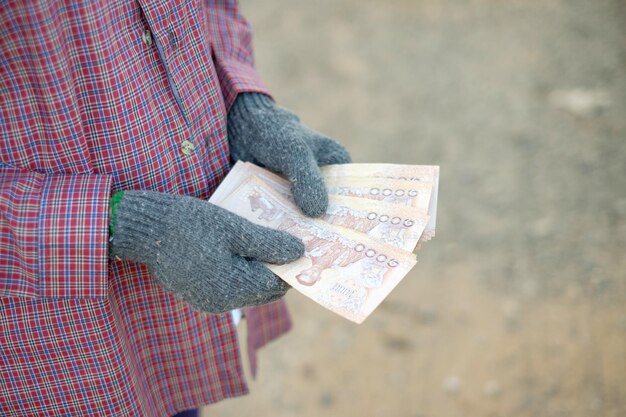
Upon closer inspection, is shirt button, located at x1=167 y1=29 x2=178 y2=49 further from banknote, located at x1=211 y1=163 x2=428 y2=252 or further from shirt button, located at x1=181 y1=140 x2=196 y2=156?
banknote, located at x1=211 y1=163 x2=428 y2=252

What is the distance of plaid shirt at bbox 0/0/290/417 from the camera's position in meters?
1.30

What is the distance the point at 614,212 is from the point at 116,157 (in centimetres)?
312

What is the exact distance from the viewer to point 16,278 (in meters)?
1.32

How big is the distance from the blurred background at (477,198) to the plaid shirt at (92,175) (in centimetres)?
165

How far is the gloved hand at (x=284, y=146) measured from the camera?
63.7 inches

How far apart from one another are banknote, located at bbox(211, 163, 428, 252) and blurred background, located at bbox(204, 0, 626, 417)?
1555mm

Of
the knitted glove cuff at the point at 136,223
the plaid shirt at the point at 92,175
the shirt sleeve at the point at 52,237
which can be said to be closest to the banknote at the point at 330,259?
the plaid shirt at the point at 92,175

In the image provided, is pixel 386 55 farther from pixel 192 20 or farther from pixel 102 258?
pixel 102 258

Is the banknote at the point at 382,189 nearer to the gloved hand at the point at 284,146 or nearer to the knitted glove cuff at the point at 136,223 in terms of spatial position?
the gloved hand at the point at 284,146

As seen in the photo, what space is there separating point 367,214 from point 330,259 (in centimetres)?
20

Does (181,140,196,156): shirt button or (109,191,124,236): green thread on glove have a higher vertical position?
(181,140,196,156): shirt button

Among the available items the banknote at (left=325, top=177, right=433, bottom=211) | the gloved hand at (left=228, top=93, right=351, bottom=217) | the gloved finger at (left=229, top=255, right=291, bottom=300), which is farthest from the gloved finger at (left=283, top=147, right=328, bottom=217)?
the gloved finger at (left=229, top=255, right=291, bottom=300)

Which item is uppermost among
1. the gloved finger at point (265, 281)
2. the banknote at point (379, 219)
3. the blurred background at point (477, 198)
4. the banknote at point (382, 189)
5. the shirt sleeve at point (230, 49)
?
the shirt sleeve at point (230, 49)

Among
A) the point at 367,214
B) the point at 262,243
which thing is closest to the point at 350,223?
the point at 367,214
